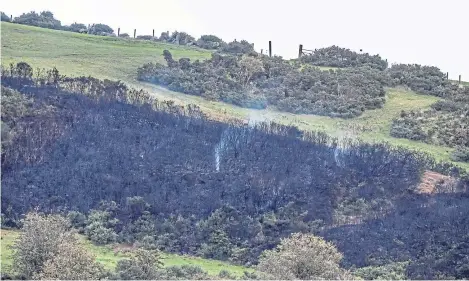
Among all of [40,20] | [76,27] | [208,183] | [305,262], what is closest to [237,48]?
[76,27]

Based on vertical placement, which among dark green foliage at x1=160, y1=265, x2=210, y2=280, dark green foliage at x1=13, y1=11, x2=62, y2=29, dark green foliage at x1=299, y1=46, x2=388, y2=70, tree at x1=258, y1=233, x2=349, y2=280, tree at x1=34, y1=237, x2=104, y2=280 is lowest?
dark green foliage at x1=160, y1=265, x2=210, y2=280

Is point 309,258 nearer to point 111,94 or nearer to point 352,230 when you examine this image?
point 352,230

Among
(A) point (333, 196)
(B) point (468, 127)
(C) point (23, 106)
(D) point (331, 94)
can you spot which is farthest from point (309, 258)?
(D) point (331, 94)

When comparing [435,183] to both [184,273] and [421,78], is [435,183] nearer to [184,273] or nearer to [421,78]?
[184,273]

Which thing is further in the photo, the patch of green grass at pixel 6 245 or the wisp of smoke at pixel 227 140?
the wisp of smoke at pixel 227 140

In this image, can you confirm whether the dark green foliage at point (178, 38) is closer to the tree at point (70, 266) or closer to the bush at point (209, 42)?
the bush at point (209, 42)

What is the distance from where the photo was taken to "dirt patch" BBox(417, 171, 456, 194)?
4822 centimetres

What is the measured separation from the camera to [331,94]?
65.6 meters

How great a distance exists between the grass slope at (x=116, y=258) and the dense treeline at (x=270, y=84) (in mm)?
21132

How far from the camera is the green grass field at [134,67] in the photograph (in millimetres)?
58938

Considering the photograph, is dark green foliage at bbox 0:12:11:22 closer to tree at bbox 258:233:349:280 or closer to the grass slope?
the grass slope

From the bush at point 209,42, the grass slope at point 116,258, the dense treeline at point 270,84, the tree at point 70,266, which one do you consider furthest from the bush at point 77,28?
the tree at point 70,266

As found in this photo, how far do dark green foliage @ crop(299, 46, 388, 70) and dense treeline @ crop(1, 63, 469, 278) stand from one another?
21275 mm

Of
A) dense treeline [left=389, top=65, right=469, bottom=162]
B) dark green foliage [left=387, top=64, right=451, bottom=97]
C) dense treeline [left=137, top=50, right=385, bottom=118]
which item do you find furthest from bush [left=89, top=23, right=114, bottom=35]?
dense treeline [left=389, top=65, right=469, bottom=162]
